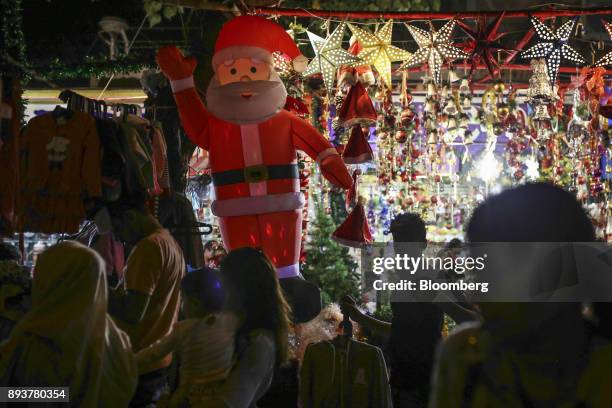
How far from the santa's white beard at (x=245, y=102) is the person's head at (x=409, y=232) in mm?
791

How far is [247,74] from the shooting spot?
3416 millimetres

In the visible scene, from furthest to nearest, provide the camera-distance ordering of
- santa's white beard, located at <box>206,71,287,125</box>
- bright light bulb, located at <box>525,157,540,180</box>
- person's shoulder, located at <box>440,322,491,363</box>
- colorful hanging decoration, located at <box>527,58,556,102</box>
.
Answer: bright light bulb, located at <box>525,157,540,180</box> → colorful hanging decoration, located at <box>527,58,556,102</box> → santa's white beard, located at <box>206,71,287,125</box> → person's shoulder, located at <box>440,322,491,363</box>

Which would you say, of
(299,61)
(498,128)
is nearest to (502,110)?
(498,128)

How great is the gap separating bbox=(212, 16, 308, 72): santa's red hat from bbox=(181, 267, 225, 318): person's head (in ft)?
5.16

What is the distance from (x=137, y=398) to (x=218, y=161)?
130 centimetres

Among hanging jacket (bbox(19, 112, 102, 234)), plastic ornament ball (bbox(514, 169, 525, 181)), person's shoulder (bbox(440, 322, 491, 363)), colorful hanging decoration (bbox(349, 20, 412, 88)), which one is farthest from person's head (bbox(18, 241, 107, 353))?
plastic ornament ball (bbox(514, 169, 525, 181))

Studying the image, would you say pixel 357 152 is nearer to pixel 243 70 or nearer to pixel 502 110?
pixel 243 70

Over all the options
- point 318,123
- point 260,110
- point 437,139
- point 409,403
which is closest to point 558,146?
point 437,139

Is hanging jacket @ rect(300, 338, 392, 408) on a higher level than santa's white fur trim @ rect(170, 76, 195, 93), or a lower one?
lower

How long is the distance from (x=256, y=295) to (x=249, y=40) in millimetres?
1620

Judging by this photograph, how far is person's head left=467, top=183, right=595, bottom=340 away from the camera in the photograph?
4.83 feet

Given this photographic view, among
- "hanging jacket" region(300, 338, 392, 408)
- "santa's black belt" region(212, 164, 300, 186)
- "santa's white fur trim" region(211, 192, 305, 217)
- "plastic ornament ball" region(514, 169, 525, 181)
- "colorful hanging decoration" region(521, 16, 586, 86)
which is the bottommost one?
"hanging jacket" region(300, 338, 392, 408)

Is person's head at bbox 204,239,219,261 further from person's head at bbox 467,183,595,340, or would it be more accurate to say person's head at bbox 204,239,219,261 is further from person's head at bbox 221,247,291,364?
person's head at bbox 467,183,595,340

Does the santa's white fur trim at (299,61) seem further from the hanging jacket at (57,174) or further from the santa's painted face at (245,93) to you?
the hanging jacket at (57,174)
